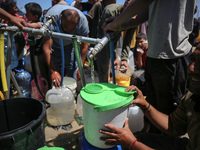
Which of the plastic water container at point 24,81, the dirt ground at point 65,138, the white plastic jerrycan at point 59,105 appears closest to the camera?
the dirt ground at point 65,138

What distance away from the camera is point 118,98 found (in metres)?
1.06

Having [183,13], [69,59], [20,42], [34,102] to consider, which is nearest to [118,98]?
[34,102]

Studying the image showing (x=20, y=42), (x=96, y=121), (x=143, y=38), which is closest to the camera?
(x=96, y=121)

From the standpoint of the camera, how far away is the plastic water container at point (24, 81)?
9.94 ft

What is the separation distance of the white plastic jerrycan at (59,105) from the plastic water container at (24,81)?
41.9 inches

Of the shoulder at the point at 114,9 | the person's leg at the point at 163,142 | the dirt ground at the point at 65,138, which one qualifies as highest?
the shoulder at the point at 114,9

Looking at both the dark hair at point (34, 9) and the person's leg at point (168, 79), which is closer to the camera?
the person's leg at point (168, 79)

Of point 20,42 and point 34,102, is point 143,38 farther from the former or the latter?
point 34,102

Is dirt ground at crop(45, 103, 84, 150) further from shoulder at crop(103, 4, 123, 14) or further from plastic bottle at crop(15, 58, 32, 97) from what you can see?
shoulder at crop(103, 4, 123, 14)

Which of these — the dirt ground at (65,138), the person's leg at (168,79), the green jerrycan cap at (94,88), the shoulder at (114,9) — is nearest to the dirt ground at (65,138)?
the dirt ground at (65,138)

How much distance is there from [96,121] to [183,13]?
117 centimetres

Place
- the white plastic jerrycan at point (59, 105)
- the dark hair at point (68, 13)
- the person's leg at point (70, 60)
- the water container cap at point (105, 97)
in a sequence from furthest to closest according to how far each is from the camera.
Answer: the person's leg at point (70, 60)
the white plastic jerrycan at point (59, 105)
the dark hair at point (68, 13)
the water container cap at point (105, 97)

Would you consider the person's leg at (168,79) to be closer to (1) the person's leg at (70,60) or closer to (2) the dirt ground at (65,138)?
(2) the dirt ground at (65,138)

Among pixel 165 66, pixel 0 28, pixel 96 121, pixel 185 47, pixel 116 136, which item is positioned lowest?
pixel 116 136
